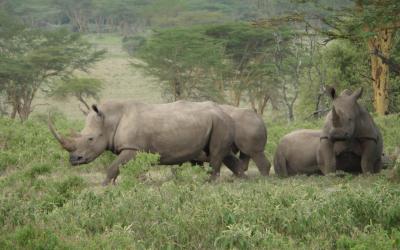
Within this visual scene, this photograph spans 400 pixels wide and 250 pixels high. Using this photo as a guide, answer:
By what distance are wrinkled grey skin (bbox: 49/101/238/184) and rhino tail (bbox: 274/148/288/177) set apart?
1258mm

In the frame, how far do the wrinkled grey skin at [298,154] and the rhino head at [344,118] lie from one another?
1172 millimetres

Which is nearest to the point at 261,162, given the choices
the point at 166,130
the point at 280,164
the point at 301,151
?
the point at 280,164

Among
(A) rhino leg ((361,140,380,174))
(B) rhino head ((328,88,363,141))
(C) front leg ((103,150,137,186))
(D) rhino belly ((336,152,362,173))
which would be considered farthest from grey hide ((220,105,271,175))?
(C) front leg ((103,150,137,186))

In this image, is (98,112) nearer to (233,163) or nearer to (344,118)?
(233,163)

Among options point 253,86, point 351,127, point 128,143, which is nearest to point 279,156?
point 351,127

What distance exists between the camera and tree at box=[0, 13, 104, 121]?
29533mm

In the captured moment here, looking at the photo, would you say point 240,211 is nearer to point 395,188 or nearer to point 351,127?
point 395,188

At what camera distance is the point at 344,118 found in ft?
34.4

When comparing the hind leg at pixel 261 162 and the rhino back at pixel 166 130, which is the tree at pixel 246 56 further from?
the rhino back at pixel 166 130

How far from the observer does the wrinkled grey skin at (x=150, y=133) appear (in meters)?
10.7

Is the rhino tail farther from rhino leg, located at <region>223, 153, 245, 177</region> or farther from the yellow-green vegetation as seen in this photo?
the yellow-green vegetation

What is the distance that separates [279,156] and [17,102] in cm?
1960

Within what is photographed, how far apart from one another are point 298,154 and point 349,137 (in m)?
1.53

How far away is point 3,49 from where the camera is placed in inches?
1299
